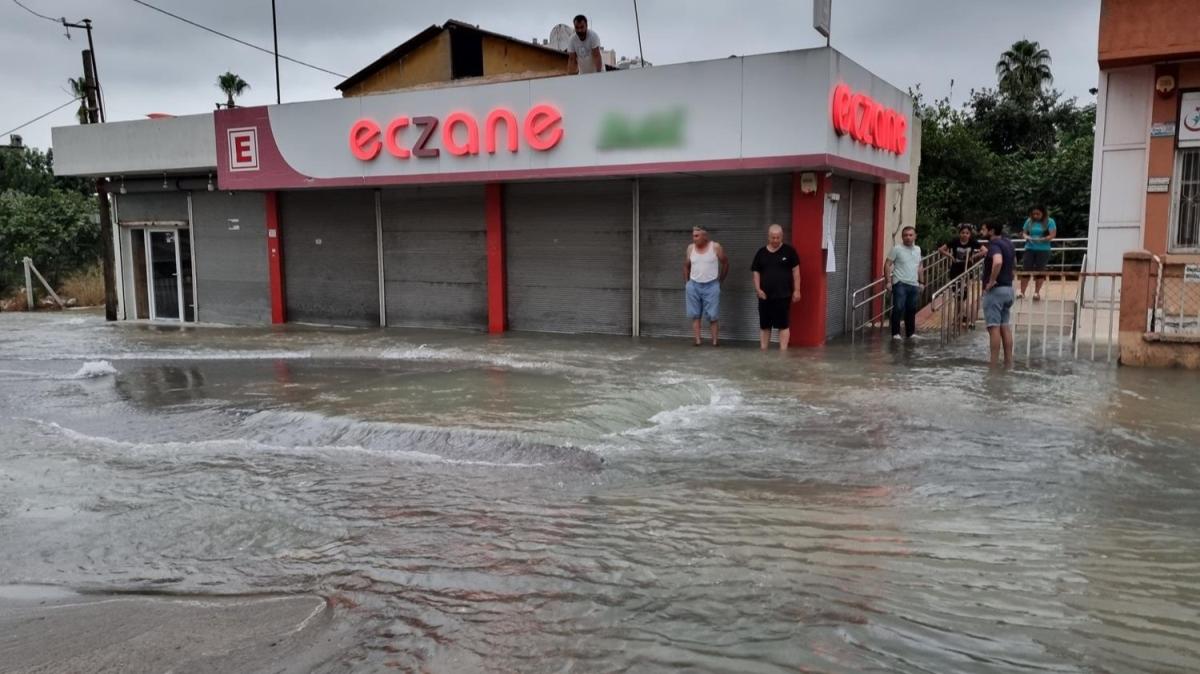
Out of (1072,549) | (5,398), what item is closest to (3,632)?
(1072,549)

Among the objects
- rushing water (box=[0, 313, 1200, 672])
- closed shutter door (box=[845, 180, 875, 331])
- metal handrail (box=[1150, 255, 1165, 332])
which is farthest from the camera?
closed shutter door (box=[845, 180, 875, 331])

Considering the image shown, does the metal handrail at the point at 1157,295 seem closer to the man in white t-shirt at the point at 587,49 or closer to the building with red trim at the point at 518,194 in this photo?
the building with red trim at the point at 518,194

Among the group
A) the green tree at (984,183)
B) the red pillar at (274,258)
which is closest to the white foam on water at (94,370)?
the red pillar at (274,258)

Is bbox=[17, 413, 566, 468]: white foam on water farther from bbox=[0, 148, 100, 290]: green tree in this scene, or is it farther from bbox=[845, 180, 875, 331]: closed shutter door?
bbox=[0, 148, 100, 290]: green tree

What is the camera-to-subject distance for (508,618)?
4.30 metres

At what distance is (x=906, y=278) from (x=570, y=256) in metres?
5.28

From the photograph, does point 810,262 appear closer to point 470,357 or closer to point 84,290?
point 470,357

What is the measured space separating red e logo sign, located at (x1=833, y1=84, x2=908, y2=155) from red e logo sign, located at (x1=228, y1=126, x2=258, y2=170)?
1040 centimetres

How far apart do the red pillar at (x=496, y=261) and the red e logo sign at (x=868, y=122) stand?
19.0 ft

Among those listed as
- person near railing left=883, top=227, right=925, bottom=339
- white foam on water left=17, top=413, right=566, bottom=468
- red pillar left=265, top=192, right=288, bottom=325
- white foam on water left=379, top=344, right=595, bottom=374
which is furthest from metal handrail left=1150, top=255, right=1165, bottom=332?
red pillar left=265, top=192, right=288, bottom=325

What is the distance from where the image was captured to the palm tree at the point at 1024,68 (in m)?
40.4

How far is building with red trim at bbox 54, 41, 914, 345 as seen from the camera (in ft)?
41.2

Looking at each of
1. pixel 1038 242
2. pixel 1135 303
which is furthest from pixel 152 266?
pixel 1135 303

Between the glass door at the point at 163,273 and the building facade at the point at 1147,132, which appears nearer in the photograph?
the building facade at the point at 1147,132
